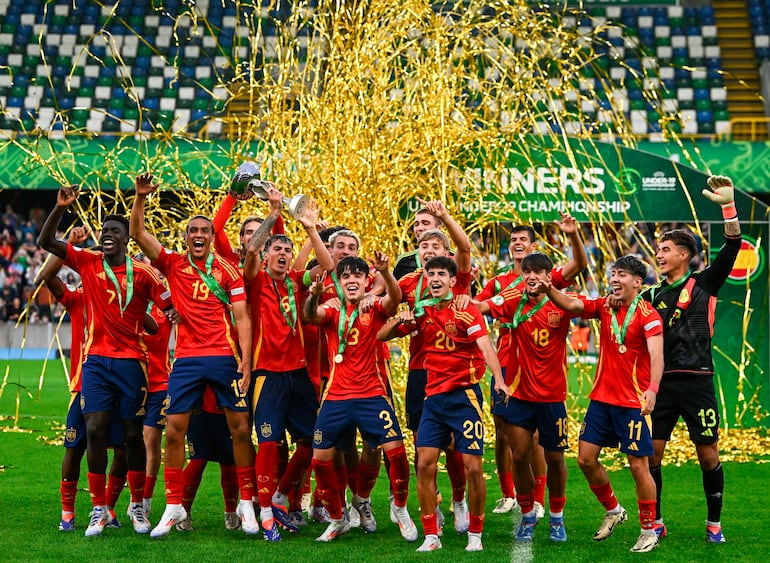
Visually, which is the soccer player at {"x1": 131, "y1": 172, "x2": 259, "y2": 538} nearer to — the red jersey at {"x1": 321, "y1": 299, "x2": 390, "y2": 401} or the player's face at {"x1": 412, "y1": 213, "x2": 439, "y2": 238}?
the red jersey at {"x1": 321, "y1": 299, "x2": 390, "y2": 401}

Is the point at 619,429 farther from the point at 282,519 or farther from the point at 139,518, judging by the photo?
the point at 139,518

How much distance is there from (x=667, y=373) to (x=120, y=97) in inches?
791

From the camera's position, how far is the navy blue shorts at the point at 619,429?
6.37 metres

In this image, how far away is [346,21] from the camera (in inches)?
380

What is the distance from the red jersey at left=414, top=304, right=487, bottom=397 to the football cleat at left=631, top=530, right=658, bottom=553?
1.24m

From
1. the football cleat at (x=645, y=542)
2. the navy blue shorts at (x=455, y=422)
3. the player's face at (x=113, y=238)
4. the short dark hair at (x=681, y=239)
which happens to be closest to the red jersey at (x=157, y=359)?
the player's face at (x=113, y=238)

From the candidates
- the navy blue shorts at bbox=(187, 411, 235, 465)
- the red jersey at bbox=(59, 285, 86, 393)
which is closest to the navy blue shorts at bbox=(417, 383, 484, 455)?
the navy blue shorts at bbox=(187, 411, 235, 465)

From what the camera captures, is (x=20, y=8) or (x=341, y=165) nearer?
(x=341, y=165)

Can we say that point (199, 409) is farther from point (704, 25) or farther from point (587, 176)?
point (704, 25)

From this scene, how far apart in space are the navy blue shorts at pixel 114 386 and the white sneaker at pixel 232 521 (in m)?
0.79

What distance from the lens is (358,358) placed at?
6594mm

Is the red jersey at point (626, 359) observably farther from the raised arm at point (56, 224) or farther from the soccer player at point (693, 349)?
the raised arm at point (56, 224)

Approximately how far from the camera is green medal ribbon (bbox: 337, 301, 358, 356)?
21.7ft

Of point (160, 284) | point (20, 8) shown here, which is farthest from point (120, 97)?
point (160, 284)
